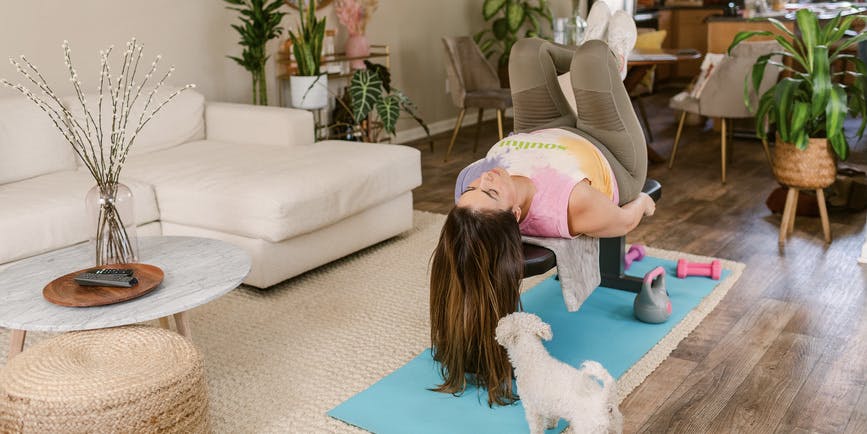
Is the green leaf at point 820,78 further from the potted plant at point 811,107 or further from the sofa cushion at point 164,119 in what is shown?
the sofa cushion at point 164,119

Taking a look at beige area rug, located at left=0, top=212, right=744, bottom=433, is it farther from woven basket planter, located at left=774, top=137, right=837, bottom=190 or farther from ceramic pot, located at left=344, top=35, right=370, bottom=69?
ceramic pot, located at left=344, top=35, right=370, bottom=69

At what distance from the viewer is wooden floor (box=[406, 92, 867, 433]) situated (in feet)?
7.55

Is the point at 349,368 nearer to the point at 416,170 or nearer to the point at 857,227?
the point at 416,170

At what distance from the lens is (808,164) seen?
3676 mm

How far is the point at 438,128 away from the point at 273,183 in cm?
354

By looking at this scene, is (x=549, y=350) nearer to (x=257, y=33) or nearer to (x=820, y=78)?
(x=820, y=78)

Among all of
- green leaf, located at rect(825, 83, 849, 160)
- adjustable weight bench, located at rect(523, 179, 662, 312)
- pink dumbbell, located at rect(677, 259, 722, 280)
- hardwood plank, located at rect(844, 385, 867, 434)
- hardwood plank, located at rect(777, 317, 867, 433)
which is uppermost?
green leaf, located at rect(825, 83, 849, 160)

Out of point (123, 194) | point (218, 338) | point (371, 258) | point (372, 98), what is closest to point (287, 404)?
point (218, 338)

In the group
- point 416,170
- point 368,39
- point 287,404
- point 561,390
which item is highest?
point 368,39

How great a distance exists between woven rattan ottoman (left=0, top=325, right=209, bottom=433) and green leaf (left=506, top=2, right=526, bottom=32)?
496cm

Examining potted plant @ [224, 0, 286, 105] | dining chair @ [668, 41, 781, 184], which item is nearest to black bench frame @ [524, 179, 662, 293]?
dining chair @ [668, 41, 781, 184]

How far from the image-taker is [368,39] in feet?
19.2

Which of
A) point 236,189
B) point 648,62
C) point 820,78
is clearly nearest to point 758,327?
point 820,78

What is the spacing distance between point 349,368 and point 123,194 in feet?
2.83
